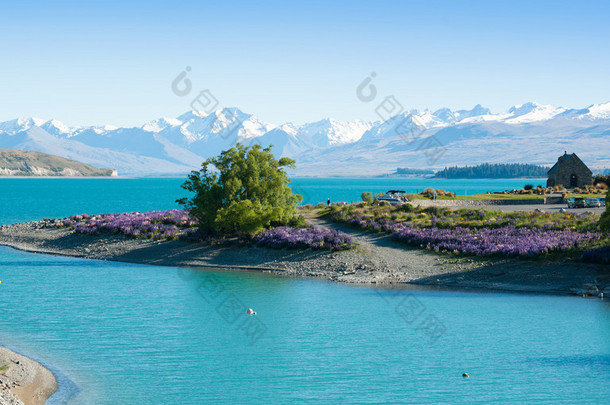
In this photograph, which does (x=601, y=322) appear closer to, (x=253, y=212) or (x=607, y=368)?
(x=607, y=368)

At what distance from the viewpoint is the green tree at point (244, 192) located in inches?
2056

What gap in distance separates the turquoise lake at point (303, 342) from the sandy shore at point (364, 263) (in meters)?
2.42

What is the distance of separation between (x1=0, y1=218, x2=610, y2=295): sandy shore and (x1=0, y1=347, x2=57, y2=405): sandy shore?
2268cm

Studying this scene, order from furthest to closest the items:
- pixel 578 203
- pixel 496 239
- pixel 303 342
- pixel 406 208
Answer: pixel 578 203
pixel 406 208
pixel 496 239
pixel 303 342

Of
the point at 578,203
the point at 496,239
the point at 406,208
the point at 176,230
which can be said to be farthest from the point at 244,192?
the point at 578,203

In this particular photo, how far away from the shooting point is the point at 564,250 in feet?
138

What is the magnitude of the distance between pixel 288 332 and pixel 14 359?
449 inches

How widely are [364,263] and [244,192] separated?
13397 millimetres

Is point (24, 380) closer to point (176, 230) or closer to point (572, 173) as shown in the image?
point (176, 230)

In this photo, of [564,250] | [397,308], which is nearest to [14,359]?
[397,308]

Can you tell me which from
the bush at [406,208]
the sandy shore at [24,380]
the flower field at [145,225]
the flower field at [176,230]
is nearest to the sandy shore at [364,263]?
the flower field at [176,230]

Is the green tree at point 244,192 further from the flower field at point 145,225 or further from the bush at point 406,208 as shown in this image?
the bush at point 406,208

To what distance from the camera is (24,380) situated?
22.1 metres

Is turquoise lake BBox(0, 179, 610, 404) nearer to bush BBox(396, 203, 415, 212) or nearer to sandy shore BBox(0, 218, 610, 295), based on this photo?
sandy shore BBox(0, 218, 610, 295)
